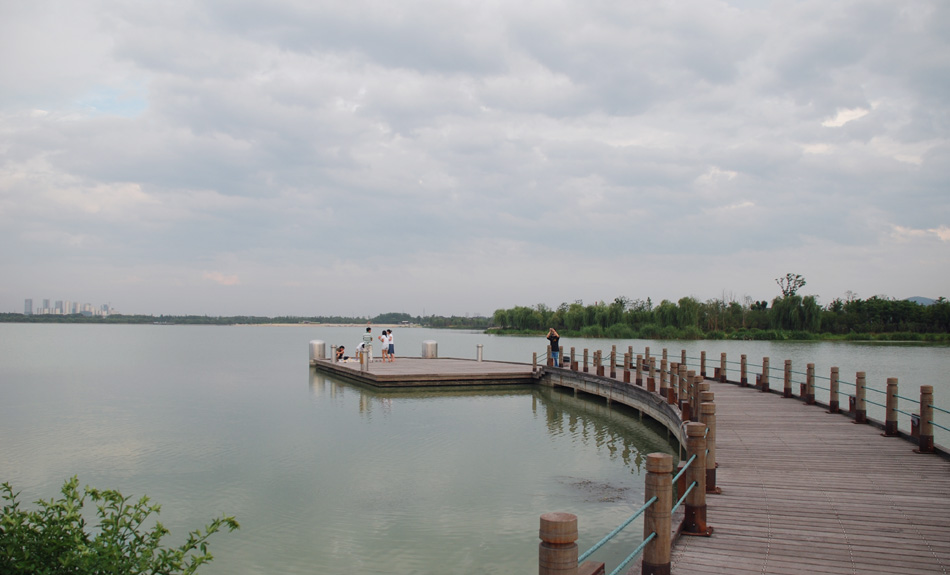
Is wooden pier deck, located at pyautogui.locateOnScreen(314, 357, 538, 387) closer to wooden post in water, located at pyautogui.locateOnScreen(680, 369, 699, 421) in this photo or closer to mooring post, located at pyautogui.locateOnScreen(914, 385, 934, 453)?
wooden post in water, located at pyautogui.locateOnScreen(680, 369, 699, 421)

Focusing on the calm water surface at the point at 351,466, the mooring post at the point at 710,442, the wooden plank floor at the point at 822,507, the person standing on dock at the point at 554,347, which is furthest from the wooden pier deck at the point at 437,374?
the mooring post at the point at 710,442

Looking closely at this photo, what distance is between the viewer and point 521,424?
53.1 ft

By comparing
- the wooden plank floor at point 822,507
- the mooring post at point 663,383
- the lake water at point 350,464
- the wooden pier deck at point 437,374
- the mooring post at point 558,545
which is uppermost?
the mooring post at point 558,545

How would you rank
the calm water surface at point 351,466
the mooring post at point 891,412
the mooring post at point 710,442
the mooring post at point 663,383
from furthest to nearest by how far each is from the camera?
the mooring post at point 663,383, the mooring post at point 891,412, the calm water surface at point 351,466, the mooring post at point 710,442

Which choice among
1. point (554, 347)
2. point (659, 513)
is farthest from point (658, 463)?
point (554, 347)

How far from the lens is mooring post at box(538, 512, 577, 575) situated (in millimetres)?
2836

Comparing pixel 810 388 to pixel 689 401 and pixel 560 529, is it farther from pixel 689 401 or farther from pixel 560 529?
pixel 560 529

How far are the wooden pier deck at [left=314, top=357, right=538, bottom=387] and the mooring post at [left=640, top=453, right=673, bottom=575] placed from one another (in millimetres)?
18404

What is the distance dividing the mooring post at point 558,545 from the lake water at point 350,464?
445 centimetres

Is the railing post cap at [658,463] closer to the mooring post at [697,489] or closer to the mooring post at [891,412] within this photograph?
the mooring post at [697,489]

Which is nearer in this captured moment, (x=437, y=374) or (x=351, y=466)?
(x=351, y=466)

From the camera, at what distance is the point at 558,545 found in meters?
2.86

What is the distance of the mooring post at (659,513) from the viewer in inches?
162

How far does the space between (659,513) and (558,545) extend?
1.63 metres
